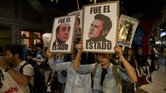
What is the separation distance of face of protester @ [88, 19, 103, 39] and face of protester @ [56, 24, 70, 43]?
0.49 meters

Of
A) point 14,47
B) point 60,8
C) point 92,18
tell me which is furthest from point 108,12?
point 60,8

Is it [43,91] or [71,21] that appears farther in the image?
[43,91]

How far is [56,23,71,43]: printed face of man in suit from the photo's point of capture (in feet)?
15.5

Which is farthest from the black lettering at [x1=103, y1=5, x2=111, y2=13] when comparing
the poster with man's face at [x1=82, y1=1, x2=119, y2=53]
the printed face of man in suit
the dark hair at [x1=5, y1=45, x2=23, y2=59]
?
the dark hair at [x1=5, y1=45, x2=23, y2=59]

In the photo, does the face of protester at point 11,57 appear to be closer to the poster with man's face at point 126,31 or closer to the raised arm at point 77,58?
the raised arm at point 77,58

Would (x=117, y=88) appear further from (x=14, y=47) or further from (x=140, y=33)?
(x=140, y=33)

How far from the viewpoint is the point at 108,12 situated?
421 centimetres

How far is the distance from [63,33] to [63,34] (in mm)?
16

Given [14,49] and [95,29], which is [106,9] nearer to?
[95,29]

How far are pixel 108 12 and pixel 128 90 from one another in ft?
20.4

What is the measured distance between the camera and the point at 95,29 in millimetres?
4320

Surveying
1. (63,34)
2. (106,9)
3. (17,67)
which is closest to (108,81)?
(106,9)

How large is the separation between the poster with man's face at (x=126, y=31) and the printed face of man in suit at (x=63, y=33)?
3.74 feet

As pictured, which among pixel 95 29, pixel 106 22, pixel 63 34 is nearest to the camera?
pixel 106 22
